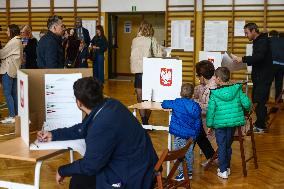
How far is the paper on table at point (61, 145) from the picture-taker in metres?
2.52

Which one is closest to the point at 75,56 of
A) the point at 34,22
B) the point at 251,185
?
the point at 251,185

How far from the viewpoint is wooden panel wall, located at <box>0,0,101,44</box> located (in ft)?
38.8

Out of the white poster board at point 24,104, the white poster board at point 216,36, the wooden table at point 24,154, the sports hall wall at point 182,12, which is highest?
the sports hall wall at point 182,12

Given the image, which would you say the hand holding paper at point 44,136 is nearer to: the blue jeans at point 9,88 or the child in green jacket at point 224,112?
the child in green jacket at point 224,112

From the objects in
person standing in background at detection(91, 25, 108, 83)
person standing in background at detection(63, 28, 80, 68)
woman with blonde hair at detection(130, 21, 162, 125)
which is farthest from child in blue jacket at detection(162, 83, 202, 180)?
person standing in background at detection(91, 25, 108, 83)

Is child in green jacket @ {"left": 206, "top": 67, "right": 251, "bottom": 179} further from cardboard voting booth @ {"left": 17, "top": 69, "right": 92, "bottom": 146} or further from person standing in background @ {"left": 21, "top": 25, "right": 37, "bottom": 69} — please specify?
person standing in background @ {"left": 21, "top": 25, "right": 37, "bottom": 69}

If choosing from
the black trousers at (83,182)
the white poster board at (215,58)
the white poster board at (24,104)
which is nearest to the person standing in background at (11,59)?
the white poster board at (215,58)

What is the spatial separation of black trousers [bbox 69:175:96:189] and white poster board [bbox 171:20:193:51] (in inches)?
345

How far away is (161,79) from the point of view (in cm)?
448

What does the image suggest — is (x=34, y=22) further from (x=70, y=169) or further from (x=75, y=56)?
(x=70, y=169)

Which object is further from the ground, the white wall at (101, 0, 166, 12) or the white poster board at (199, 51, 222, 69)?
the white wall at (101, 0, 166, 12)

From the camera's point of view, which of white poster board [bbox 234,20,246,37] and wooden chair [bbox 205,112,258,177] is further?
white poster board [bbox 234,20,246,37]

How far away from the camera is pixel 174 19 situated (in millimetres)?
11172

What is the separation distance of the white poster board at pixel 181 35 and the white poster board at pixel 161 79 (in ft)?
21.9
